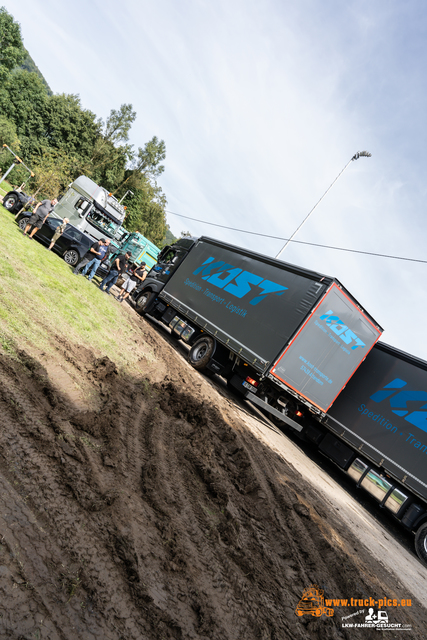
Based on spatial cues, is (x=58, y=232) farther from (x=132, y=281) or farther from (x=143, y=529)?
(x=143, y=529)

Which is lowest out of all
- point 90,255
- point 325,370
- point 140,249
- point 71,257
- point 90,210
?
point 71,257

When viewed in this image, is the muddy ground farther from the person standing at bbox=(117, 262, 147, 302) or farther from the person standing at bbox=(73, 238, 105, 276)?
the person standing at bbox=(117, 262, 147, 302)

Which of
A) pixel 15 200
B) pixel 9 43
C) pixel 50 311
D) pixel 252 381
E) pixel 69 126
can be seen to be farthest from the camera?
pixel 69 126

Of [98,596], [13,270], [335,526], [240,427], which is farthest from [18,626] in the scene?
[13,270]

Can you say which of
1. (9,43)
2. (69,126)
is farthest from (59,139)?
(9,43)

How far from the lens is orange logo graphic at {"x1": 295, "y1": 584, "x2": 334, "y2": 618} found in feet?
11.5

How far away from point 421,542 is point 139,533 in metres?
8.06

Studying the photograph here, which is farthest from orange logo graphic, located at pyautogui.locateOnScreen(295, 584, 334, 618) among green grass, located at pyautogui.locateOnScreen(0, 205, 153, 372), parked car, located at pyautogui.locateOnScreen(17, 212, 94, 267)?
parked car, located at pyautogui.locateOnScreen(17, 212, 94, 267)

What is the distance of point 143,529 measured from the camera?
321 centimetres

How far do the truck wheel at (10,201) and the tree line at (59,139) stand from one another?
18.7 m

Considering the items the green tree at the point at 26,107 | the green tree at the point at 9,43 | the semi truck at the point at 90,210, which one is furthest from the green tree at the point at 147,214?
the semi truck at the point at 90,210

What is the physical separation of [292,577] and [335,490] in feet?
18.2

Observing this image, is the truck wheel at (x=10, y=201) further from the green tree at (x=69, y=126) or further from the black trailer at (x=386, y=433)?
the green tree at (x=69, y=126)

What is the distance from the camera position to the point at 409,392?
9.34 m
